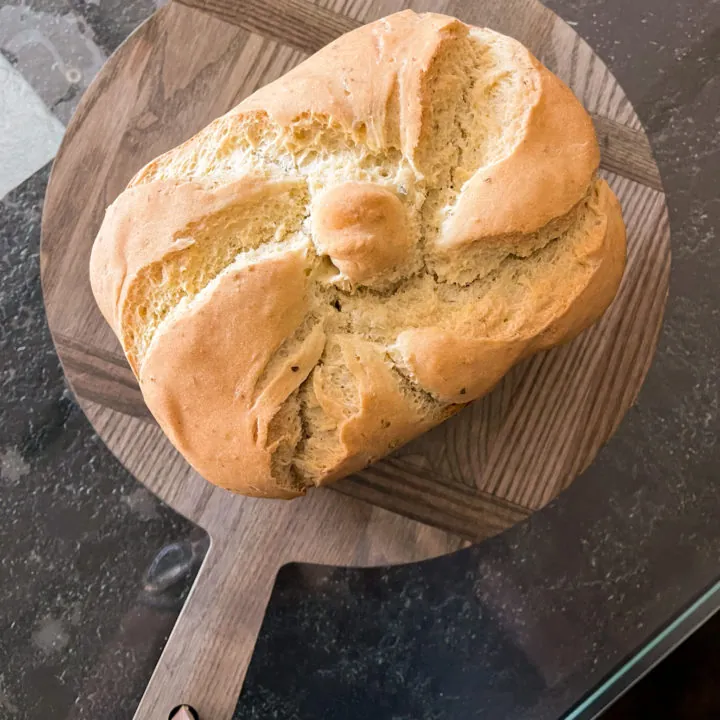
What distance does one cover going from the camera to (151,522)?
1354mm

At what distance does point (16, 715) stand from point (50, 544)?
1.11 feet

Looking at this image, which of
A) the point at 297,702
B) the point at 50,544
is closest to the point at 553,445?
the point at 297,702

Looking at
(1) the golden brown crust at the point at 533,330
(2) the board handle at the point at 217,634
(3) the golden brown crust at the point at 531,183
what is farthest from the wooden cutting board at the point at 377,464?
(3) the golden brown crust at the point at 531,183

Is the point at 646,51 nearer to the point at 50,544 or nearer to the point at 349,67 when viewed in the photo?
the point at 349,67

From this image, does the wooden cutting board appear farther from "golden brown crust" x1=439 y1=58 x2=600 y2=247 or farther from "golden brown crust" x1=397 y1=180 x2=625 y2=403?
"golden brown crust" x1=439 y1=58 x2=600 y2=247

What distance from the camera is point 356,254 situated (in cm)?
82

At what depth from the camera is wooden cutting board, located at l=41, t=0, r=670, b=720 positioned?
1123mm

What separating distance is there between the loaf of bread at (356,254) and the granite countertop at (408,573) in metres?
0.54

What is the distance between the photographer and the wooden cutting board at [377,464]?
112cm

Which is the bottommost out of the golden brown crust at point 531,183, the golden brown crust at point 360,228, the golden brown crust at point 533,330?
the golden brown crust at point 533,330

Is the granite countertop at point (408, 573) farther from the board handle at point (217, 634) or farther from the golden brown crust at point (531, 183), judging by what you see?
the golden brown crust at point (531, 183)

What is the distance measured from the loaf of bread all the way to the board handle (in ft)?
0.87

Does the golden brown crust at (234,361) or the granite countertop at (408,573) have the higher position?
the golden brown crust at (234,361)

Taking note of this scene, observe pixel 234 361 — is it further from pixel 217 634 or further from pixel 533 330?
pixel 217 634
